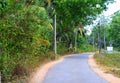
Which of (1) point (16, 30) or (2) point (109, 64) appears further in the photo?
(2) point (109, 64)

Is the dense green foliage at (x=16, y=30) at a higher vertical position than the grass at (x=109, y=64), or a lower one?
higher

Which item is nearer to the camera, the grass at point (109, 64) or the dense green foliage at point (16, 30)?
the dense green foliage at point (16, 30)

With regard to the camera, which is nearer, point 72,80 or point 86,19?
point 72,80

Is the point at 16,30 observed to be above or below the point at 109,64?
above

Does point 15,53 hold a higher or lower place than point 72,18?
lower

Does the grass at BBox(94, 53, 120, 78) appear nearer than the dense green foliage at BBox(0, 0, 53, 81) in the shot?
No

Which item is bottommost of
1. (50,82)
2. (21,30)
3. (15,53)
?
(50,82)

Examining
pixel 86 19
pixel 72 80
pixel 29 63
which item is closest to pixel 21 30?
pixel 72 80

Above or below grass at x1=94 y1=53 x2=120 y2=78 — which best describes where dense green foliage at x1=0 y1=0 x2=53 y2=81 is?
above

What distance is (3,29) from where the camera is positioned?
13.1 metres

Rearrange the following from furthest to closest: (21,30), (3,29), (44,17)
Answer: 1. (44,17)
2. (21,30)
3. (3,29)

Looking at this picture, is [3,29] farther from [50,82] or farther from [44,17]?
[50,82]

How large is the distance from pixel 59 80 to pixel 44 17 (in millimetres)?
3508

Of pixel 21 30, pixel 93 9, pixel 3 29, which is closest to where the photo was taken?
pixel 3 29
